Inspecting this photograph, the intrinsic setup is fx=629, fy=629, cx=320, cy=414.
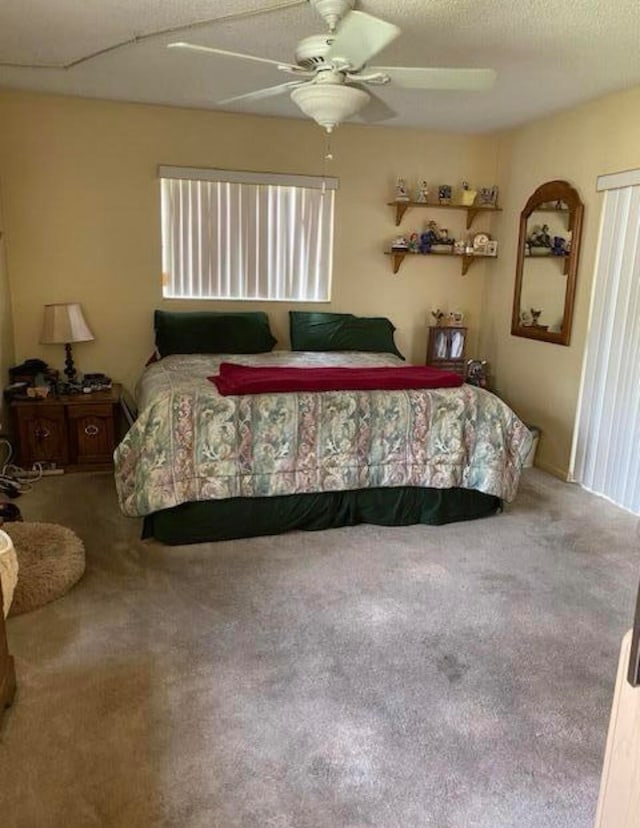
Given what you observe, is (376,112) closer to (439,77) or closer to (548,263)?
(548,263)

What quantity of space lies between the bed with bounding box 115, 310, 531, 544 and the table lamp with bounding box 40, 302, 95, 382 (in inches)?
37.1

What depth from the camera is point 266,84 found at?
3.74 meters

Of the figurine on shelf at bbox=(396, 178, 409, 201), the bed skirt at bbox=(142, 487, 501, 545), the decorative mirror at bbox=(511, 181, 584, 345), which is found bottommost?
the bed skirt at bbox=(142, 487, 501, 545)

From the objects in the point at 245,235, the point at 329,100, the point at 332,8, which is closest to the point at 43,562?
the point at 329,100

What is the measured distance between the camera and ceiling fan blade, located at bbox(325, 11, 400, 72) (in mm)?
2098

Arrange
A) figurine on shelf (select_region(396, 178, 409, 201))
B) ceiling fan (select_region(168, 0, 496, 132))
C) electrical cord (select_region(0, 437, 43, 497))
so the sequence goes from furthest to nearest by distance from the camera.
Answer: figurine on shelf (select_region(396, 178, 409, 201)) → electrical cord (select_region(0, 437, 43, 497)) → ceiling fan (select_region(168, 0, 496, 132))

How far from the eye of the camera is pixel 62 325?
4.10m

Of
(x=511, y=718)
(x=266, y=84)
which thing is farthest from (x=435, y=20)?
(x=511, y=718)

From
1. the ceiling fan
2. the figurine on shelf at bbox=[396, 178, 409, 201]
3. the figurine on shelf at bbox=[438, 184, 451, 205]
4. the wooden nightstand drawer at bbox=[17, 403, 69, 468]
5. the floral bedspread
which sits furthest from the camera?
the figurine on shelf at bbox=[438, 184, 451, 205]

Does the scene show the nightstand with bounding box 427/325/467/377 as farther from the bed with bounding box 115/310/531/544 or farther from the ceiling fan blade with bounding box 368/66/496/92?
the ceiling fan blade with bounding box 368/66/496/92

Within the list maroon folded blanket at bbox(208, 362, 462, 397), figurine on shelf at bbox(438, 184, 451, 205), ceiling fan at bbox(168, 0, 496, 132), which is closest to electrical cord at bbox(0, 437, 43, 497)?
maroon folded blanket at bbox(208, 362, 462, 397)

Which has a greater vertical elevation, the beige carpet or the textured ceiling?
the textured ceiling

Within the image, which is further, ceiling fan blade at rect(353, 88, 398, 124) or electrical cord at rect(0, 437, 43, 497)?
ceiling fan blade at rect(353, 88, 398, 124)

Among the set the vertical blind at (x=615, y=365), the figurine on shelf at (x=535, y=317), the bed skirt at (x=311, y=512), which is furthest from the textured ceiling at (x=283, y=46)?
the bed skirt at (x=311, y=512)
